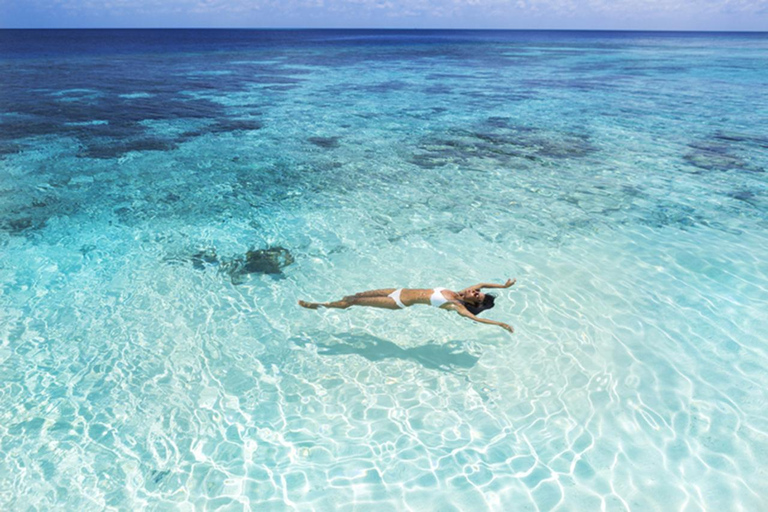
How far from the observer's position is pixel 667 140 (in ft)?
65.4

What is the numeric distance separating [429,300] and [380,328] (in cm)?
127

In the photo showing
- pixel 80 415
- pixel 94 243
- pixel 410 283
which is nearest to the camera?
pixel 80 415

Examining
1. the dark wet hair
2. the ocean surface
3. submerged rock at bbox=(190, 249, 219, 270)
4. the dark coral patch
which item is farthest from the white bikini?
the dark coral patch

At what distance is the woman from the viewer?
770 centimetres

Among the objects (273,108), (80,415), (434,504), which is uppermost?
(273,108)

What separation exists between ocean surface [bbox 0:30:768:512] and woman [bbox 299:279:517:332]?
618 mm

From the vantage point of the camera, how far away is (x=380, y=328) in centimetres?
880

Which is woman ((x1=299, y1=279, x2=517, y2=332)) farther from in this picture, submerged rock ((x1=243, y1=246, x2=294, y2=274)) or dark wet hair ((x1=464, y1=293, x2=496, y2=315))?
submerged rock ((x1=243, y1=246, x2=294, y2=274))

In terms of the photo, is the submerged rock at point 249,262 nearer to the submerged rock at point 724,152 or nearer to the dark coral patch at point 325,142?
the dark coral patch at point 325,142

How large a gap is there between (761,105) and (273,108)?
28.4 m

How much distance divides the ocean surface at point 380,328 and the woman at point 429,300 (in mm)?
618

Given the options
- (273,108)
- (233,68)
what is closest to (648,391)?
(273,108)

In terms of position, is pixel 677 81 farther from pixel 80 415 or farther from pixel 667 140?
pixel 80 415

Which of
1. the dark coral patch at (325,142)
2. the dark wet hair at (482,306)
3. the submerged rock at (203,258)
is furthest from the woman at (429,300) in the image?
the dark coral patch at (325,142)
